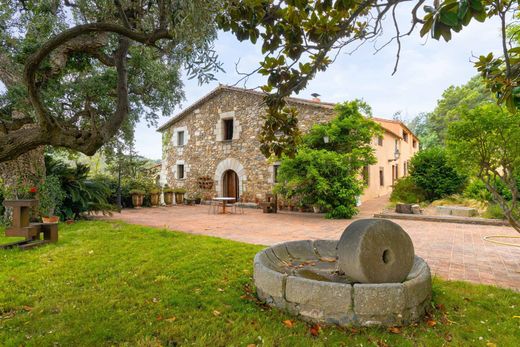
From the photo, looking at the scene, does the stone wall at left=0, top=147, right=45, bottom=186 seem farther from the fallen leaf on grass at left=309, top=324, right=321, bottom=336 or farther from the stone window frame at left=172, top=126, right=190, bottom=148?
the stone window frame at left=172, top=126, right=190, bottom=148

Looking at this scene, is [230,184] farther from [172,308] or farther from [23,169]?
[172,308]

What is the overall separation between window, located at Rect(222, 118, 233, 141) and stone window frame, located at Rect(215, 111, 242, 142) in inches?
5.5

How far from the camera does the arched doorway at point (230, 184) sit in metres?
15.2

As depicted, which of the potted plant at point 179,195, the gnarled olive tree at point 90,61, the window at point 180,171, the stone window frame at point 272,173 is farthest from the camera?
the window at point 180,171

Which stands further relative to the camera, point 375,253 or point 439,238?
point 439,238

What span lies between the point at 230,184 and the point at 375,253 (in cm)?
1257

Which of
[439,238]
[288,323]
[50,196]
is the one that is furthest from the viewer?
[50,196]

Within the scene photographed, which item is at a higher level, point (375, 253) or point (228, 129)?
point (228, 129)

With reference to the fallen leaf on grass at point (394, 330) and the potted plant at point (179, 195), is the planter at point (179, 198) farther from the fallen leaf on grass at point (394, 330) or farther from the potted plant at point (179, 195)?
the fallen leaf on grass at point (394, 330)

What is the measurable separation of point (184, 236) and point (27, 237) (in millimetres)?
2977

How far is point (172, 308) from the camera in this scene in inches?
123

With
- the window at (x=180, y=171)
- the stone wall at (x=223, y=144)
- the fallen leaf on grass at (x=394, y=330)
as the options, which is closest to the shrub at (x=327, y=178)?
the stone wall at (x=223, y=144)

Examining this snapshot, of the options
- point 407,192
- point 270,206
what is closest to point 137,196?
point 270,206

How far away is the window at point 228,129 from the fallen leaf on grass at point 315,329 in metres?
13.2
